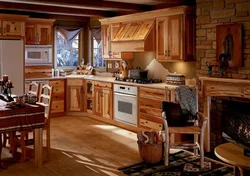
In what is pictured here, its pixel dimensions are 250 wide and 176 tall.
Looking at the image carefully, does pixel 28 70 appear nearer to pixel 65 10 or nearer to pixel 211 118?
pixel 65 10

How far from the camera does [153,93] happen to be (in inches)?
233

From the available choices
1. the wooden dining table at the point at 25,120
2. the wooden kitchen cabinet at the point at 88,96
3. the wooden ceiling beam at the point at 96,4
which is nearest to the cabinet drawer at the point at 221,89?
the wooden dining table at the point at 25,120

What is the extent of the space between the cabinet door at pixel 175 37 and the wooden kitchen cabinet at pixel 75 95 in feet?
8.98

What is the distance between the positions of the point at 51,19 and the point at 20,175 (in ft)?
15.2

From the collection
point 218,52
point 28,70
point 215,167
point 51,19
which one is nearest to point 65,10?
point 51,19

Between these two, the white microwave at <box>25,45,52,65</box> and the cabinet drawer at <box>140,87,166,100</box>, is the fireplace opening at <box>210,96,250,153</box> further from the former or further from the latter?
the white microwave at <box>25,45,52,65</box>

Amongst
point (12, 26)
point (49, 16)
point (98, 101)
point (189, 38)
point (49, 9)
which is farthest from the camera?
point (49, 16)

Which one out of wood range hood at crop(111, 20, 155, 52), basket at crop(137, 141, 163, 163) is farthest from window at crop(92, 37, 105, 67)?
basket at crop(137, 141, 163, 163)

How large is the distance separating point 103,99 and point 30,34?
230 cm

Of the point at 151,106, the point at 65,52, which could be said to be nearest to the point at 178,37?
the point at 151,106

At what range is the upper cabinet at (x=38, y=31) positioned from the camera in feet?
25.0

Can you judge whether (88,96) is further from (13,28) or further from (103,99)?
(13,28)

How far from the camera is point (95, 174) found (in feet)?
13.9

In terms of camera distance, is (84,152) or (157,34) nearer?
(84,152)
